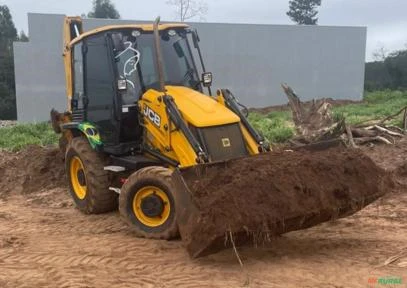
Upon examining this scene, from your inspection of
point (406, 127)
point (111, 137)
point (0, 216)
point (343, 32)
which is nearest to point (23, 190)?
point (0, 216)

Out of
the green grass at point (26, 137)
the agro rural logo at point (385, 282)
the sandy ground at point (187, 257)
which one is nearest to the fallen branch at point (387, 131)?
the sandy ground at point (187, 257)

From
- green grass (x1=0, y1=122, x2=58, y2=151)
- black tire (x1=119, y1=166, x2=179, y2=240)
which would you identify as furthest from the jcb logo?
green grass (x1=0, y1=122, x2=58, y2=151)

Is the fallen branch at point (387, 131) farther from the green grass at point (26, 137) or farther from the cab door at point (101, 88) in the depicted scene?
the green grass at point (26, 137)

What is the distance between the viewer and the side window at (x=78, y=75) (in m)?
8.34

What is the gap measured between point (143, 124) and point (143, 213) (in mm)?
1399

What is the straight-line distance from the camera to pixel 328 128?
483 inches

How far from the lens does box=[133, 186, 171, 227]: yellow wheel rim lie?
6.55 m

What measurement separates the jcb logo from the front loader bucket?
5.05 ft

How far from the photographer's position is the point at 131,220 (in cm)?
676

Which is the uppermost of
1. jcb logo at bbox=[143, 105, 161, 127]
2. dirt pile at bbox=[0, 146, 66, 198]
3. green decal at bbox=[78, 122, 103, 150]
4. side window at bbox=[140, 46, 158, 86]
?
side window at bbox=[140, 46, 158, 86]

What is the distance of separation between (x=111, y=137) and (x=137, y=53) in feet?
4.05

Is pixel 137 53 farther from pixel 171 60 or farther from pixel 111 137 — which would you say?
pixel 111 137

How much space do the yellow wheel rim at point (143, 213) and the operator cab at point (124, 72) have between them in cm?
123

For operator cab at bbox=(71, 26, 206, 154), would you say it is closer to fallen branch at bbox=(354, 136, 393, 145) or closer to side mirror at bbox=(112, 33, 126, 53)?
side mirror at bbox=(112, 33, 126, 53)
